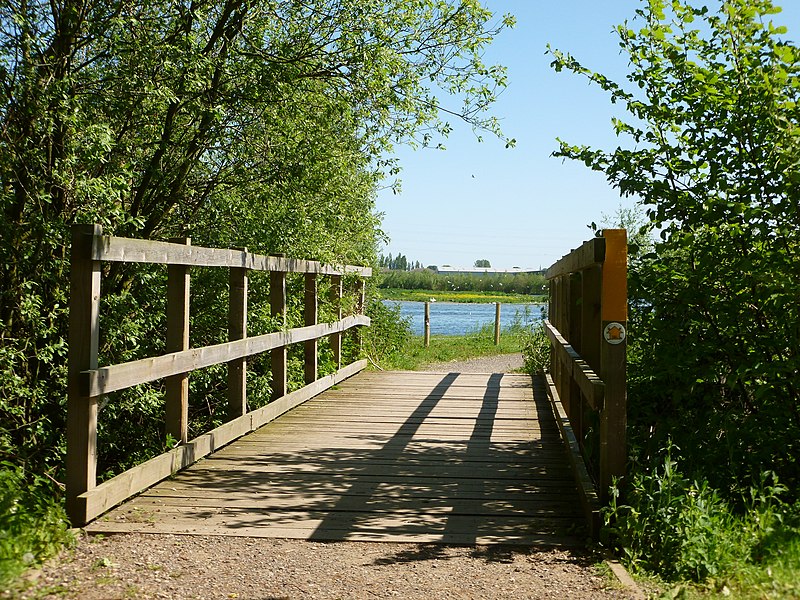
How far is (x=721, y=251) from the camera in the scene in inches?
213

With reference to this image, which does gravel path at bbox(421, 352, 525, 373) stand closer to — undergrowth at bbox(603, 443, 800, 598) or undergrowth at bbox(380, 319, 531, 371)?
undergrowth at bbox(380, 319, 531, 371)

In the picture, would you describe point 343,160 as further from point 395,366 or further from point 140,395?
point 395,366

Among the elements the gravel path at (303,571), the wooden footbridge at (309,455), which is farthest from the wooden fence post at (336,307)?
the gravel path at (303,571)

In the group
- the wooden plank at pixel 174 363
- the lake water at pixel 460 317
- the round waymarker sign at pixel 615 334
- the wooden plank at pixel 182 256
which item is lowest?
the lake water at pixel 460 317

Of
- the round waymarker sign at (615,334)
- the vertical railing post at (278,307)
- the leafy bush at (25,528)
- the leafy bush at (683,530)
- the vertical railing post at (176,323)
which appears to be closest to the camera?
the leafy bush at (25,528)

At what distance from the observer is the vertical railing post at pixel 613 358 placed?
4.82m

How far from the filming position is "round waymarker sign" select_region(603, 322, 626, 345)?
15.8 ft

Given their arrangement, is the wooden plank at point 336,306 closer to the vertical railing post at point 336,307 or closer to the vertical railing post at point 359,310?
the vertical railing post at point 336,307

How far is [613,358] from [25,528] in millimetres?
3080

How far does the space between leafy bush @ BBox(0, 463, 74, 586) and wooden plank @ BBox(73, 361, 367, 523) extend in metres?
0.22

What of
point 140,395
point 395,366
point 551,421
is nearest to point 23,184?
point 140,395

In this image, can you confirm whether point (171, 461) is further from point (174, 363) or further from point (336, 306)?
point (336, 306)

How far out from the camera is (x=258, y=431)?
8.38 metres

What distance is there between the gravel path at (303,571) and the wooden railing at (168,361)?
540mm
